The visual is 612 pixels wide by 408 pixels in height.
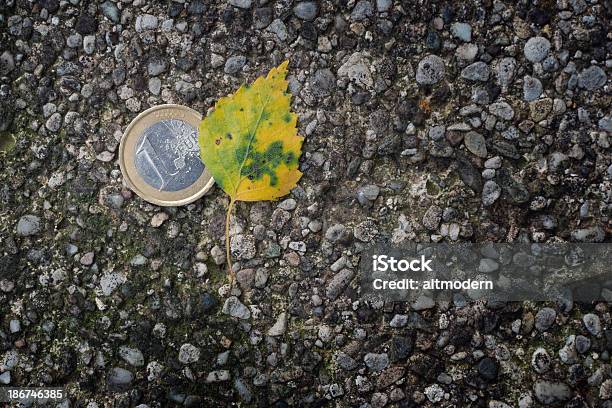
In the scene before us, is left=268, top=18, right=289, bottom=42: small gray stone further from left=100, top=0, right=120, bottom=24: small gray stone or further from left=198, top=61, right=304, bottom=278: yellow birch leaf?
left=100, top=0, right=120, bottom=24: small gray stone

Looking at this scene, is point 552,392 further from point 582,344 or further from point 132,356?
point 132,356

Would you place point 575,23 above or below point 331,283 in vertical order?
above

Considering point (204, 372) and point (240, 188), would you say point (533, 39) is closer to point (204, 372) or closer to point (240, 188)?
point (240, 188)

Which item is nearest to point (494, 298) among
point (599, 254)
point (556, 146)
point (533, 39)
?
point (599, 254)

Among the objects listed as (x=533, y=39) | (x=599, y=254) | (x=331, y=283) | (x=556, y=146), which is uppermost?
(x=533, y=39)

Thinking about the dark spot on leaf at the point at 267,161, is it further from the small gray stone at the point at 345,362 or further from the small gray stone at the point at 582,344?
the small gray stone at the point at 582,344

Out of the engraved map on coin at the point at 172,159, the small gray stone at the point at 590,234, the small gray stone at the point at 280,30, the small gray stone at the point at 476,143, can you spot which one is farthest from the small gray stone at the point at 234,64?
the small gray stone at the point at 590,234

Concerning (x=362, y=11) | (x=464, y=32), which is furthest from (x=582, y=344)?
(x=362, y=11)
